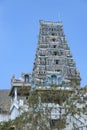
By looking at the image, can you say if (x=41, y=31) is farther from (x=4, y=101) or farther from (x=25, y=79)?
(x=4, y=101)

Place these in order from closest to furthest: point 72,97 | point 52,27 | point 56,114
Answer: point 72,97 < point 56,114 < point 52,27

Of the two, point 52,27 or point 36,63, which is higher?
point 52,27

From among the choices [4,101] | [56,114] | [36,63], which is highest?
[36,63]

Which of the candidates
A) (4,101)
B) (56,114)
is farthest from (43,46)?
(56,114)

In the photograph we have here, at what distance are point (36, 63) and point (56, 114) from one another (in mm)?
25461

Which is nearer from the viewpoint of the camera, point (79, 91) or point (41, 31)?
point (79, 91)

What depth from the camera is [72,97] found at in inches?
829

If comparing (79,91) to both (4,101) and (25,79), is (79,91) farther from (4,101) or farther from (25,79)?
(4,101)

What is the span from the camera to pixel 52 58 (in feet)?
155

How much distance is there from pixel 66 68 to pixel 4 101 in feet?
33.0

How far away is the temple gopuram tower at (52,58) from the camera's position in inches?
1813

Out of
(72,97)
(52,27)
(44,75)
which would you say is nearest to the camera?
(72,97)

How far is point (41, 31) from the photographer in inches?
1929

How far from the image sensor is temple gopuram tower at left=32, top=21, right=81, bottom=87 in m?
46.1
